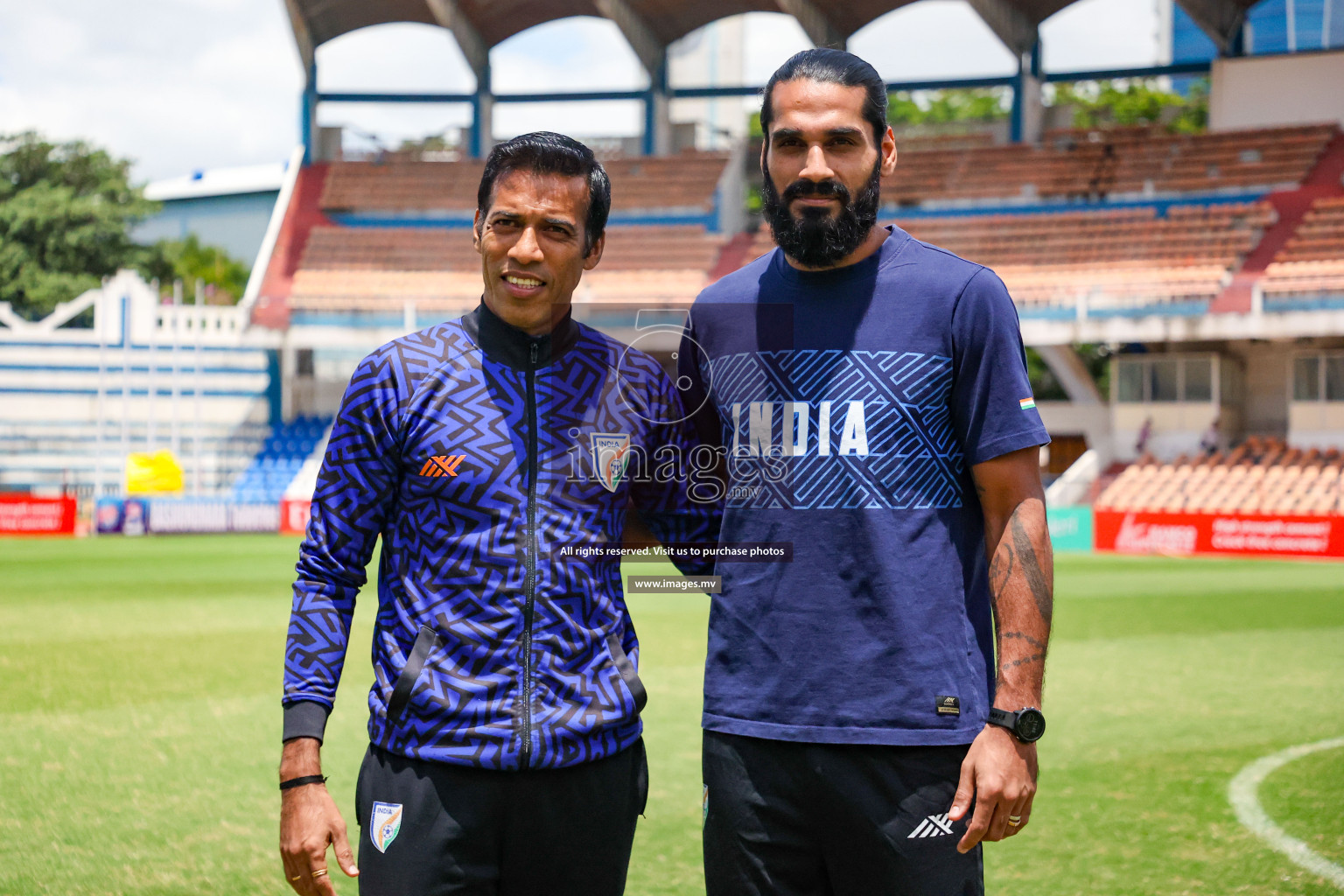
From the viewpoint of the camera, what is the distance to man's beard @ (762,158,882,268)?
8.46 ft

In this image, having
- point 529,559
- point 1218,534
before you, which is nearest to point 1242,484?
point 1218,534

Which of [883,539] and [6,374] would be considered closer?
[883,539]

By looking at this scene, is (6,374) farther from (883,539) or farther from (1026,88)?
(883,539)


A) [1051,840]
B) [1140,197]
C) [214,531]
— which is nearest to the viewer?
[1051,840]

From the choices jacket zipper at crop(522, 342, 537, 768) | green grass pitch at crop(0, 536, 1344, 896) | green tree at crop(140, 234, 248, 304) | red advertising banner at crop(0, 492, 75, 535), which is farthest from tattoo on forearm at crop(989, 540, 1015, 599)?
green tree at crop(140, 234, 248, 304)

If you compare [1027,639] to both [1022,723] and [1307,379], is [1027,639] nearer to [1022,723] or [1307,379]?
[1022,723]

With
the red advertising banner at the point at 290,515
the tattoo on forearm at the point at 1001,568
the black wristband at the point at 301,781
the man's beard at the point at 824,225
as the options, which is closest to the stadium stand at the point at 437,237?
the red advertising banner at the point at 290,515

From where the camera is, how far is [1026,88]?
117 feet

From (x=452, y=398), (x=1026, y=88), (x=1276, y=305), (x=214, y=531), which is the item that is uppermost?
(x=1026, y=88)

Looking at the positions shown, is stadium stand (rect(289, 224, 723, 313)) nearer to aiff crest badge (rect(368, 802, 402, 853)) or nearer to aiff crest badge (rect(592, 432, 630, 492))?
aiff crest badge (rect(592, 432, 630, 492))

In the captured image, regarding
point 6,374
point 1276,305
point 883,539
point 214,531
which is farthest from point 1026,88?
point 883,539

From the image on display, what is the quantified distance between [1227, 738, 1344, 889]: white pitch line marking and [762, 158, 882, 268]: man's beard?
12.3ft

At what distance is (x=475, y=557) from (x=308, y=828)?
2.03ft

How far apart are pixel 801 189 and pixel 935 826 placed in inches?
51.9
